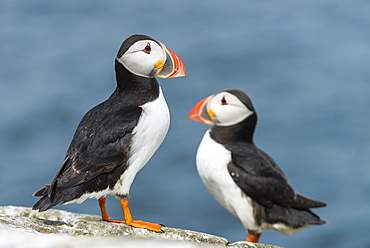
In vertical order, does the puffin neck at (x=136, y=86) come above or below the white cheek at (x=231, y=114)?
below

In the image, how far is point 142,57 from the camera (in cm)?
585

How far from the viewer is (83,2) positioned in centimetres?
2081

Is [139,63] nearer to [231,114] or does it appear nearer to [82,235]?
[82,235]

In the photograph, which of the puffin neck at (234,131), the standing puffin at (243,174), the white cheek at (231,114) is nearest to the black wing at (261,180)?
the standing puffin at (243,174)

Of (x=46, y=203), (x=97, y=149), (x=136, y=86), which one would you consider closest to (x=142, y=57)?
(x=136, y=86)

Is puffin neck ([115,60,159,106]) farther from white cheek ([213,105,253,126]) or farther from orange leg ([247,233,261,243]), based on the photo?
orange leg ([247,233,261,243])

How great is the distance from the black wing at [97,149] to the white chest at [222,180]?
1679mm

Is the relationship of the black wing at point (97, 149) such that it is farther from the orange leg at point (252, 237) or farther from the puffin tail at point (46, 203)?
the orange leg at point (252, 237)

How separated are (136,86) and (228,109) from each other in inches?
67.3

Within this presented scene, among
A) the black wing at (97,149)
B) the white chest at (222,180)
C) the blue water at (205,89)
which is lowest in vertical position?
the black wing at (97,149)

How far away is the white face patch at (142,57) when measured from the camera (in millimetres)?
5848

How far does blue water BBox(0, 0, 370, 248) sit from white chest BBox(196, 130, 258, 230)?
14.9ft

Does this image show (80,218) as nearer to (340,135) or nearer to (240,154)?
(240,154)

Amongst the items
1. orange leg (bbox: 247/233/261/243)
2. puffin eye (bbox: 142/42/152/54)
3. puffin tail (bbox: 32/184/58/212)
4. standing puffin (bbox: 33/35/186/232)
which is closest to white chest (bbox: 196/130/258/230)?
orange leg (bbox: 247/233/261/243)
